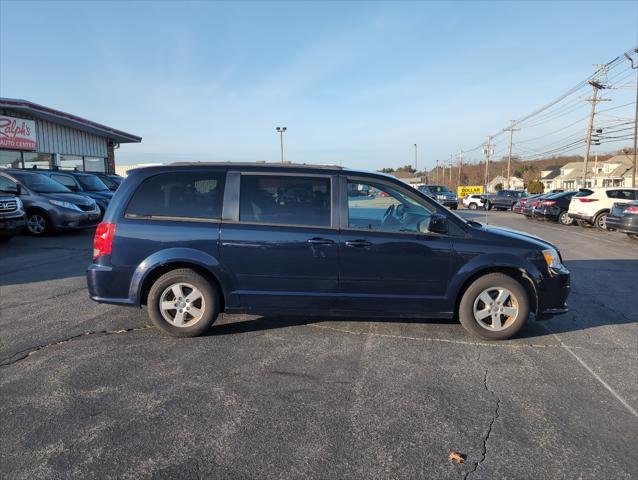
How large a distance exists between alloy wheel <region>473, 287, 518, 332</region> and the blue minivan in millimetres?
10

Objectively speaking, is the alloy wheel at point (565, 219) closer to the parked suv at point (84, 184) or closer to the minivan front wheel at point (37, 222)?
the parked suv at point (84, 184)

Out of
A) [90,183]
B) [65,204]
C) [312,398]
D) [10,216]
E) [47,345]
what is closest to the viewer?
[312,398]

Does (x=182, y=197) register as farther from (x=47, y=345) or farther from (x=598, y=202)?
(x=598, y=202)

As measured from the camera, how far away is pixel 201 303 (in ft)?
14.6

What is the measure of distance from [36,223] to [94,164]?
14.9m

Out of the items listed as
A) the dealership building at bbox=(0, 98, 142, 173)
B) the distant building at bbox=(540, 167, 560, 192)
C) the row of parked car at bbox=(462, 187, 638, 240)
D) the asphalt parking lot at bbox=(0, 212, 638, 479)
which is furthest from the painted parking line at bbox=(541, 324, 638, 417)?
the distant building at bbox=(540, 167, 560, 192)

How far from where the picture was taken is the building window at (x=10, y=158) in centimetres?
1817

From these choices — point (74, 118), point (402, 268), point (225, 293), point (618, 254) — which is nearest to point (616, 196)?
point (618, 254)

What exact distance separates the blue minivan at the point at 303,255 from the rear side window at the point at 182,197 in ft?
0.03

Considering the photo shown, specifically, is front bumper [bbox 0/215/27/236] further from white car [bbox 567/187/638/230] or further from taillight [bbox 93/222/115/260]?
white car [bbox 567/187/638/230]

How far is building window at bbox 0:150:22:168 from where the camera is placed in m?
18.2

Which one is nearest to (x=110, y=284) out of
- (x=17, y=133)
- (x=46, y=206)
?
(x=46, y=206)

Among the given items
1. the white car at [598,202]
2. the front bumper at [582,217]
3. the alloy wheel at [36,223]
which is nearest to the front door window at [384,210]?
the alloy wheel at [36,223]

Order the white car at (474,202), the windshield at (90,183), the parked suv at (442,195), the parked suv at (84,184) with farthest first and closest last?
the white car at (474,202) → the parked suv at (442,195) → the windshield at (90,183) → the parked suv at (84,184)
